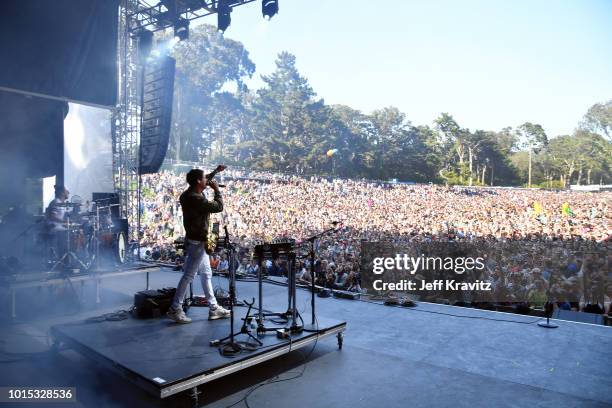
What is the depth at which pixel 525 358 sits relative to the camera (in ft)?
10.0

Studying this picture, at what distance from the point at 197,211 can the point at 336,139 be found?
26639 millimetres

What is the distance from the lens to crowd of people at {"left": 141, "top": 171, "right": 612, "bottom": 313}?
620 cm

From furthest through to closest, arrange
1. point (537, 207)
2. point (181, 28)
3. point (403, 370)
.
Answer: point (537, 207)
point (181, 28)
point (403, 370)

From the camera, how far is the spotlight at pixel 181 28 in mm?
6555

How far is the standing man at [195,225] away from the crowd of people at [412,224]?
1141 millimetres

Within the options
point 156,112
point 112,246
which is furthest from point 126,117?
point 112,246

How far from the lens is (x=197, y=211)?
2.99 metres

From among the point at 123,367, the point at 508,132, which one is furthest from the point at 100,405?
the point at 508,132

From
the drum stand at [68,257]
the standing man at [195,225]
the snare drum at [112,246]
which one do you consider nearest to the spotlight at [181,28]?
the snare drum at [112,246]

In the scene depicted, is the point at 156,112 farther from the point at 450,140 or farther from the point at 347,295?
the point at 450,140

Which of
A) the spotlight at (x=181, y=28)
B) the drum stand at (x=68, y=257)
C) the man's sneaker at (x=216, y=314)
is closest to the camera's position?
the man's sneaker at (x=216, y=314)

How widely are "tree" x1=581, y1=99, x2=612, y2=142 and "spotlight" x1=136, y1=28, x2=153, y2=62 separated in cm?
3229

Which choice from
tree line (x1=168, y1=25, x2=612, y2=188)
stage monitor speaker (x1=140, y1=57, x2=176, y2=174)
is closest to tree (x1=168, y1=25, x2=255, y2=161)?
tree line (x1=168, y1=25, x2=612, y2=188)

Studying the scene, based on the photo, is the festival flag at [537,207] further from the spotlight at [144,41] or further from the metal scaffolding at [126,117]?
the spotlight at [144,41]
